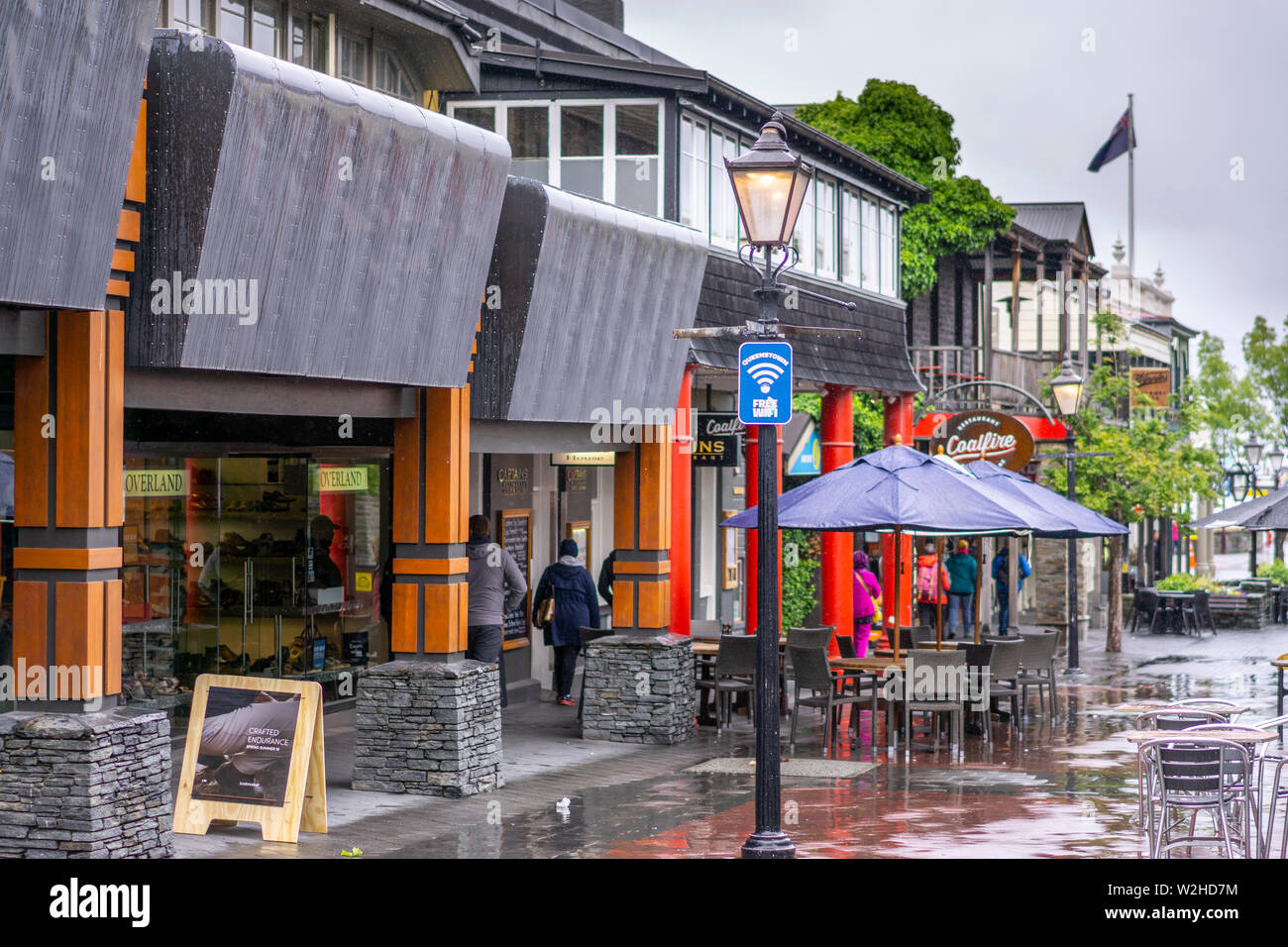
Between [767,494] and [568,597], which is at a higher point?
[767,494]

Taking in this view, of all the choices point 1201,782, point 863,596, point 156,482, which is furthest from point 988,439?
point 1201,782

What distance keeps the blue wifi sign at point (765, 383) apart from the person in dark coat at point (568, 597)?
8.86 metres

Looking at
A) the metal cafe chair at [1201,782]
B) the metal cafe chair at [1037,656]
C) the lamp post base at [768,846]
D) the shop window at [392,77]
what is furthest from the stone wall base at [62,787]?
the metal cafe chair at [1037,656]

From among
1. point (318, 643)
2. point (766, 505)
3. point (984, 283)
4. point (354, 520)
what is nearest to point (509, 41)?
point (354, 520)

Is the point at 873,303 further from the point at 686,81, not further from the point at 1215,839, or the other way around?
the point at 1215,839

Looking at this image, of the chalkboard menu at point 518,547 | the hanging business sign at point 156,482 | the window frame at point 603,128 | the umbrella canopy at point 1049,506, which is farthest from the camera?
the chalkboard menu at point 518,547

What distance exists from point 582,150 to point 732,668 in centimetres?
574

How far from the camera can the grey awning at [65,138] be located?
9164 mm

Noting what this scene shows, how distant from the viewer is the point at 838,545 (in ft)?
81.0

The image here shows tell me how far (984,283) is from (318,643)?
69.1 ft

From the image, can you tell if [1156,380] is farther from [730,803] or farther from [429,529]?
[429,529]

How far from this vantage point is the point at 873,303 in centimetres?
2542

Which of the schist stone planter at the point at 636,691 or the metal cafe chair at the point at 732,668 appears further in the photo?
the metal cafe chair at the point at 732,668

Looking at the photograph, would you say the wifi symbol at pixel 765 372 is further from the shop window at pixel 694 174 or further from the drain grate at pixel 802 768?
the shop window at pixel 694 174
